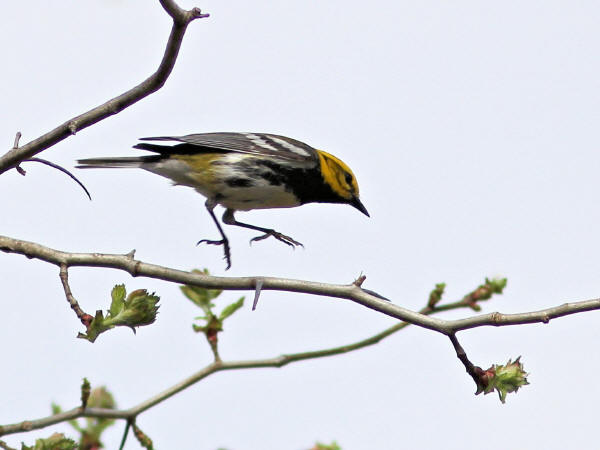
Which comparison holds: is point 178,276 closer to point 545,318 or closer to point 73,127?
point 73,127

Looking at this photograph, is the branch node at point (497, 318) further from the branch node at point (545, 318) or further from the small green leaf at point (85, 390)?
the small green leaf at point (85, 390)

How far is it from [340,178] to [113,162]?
1.99m

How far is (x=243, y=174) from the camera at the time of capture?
6781 millimetres

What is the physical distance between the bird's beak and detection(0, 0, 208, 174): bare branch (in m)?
4.55

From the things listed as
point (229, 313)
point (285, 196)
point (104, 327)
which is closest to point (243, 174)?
point (285, 196)

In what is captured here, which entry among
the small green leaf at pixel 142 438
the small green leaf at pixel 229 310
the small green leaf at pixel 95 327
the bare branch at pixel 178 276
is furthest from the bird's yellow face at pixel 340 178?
the small green leaf at pixel 95 327

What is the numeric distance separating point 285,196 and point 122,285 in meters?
3.25

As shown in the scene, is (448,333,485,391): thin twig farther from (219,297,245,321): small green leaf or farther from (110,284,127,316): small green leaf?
(219,297,245,321): small green leaf

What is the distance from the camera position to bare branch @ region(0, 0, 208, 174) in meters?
3.18

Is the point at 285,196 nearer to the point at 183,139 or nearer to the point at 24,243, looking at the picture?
the point at 183,139

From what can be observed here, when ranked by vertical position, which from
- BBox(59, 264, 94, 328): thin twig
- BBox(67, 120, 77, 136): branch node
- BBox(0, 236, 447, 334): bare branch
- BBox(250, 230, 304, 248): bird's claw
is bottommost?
BBox(59, 264, 94, 328): thin twig

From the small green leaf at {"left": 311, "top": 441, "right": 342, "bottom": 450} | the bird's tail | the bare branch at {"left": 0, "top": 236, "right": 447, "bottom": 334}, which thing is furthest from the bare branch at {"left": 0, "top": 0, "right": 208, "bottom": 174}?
the bird's tail

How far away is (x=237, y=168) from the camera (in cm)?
683

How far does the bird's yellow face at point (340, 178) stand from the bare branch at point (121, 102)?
4.07 metres
